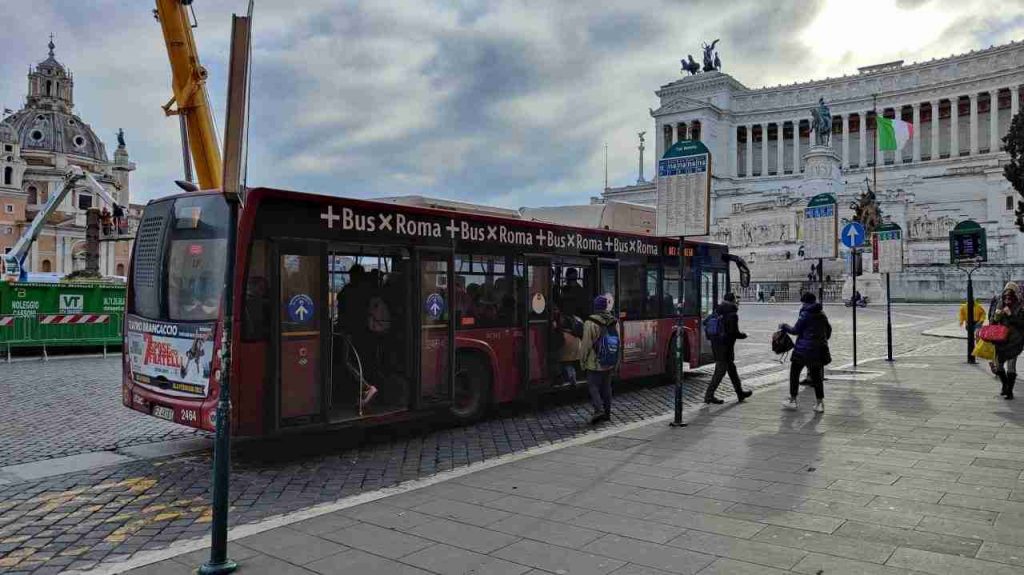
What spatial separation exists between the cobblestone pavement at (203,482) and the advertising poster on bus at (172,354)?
36.2 inches

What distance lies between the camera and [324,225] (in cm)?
809

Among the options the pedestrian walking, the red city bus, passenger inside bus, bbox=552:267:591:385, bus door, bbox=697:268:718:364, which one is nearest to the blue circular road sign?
bus door, bbox=697:268:718:364

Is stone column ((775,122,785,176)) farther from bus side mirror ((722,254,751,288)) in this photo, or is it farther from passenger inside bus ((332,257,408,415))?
passenger inside bus ((332,257,408,415))

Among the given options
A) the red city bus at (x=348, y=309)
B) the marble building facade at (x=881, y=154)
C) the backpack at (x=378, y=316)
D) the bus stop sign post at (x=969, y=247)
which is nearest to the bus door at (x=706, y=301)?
the red city bus at (x=348, y=309)

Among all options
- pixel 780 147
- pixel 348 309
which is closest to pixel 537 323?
pixel 348 309

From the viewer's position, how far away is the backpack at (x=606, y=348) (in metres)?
9.87

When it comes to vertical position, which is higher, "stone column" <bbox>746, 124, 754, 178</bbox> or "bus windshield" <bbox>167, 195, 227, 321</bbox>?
"stone column" <bbox>746, 124, 754, 178</bbox>

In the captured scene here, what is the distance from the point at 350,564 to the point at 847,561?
320cm

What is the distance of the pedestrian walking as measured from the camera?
37.4 feet

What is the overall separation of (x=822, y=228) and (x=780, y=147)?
91538 mm

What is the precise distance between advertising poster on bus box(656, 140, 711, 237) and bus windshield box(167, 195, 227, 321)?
18.8 ft

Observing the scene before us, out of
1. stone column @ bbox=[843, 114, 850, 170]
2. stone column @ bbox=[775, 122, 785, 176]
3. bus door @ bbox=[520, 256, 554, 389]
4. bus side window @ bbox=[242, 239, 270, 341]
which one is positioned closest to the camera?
bus side window @ bbox=[242, 239, 270, 341]

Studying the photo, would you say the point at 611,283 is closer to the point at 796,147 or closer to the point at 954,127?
the point at 954,127

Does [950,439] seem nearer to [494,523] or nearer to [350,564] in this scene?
[494,523]
